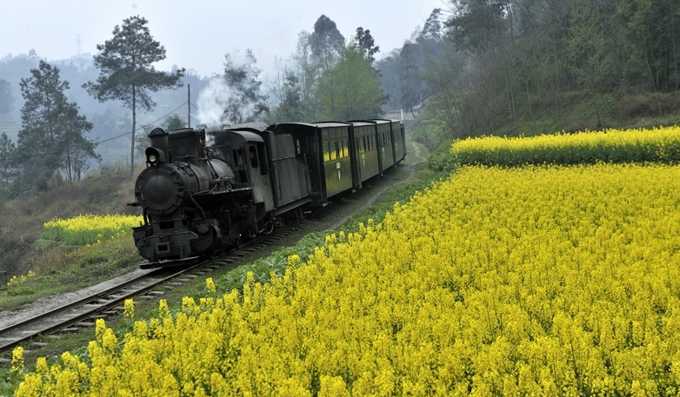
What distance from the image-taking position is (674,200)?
15.3 meters

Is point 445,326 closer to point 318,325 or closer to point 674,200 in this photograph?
point 318,325

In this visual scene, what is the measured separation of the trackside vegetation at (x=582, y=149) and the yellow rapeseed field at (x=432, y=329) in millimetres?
15456

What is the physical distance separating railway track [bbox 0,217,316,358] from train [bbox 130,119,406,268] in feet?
1.35

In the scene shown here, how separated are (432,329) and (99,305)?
25.8ft

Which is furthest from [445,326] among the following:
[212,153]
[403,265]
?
[212,153]

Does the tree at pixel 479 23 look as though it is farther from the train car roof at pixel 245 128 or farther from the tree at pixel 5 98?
the tree at pixel 5 98

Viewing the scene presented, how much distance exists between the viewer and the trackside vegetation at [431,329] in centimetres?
→ 599

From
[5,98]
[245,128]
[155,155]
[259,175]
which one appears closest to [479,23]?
[245,128]

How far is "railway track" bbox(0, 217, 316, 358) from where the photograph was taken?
1105 cm

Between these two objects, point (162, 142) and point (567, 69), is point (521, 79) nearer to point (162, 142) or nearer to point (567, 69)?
point (567, 69)

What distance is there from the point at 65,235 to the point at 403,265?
26.3m

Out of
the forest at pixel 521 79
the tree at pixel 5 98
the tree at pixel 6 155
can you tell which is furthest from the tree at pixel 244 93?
the tree at pixel 5 98

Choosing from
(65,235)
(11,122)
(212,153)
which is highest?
(11,122)

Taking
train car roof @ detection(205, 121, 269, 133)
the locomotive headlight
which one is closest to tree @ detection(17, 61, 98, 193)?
train car roof @ detection(205, 121, 269, 133)
